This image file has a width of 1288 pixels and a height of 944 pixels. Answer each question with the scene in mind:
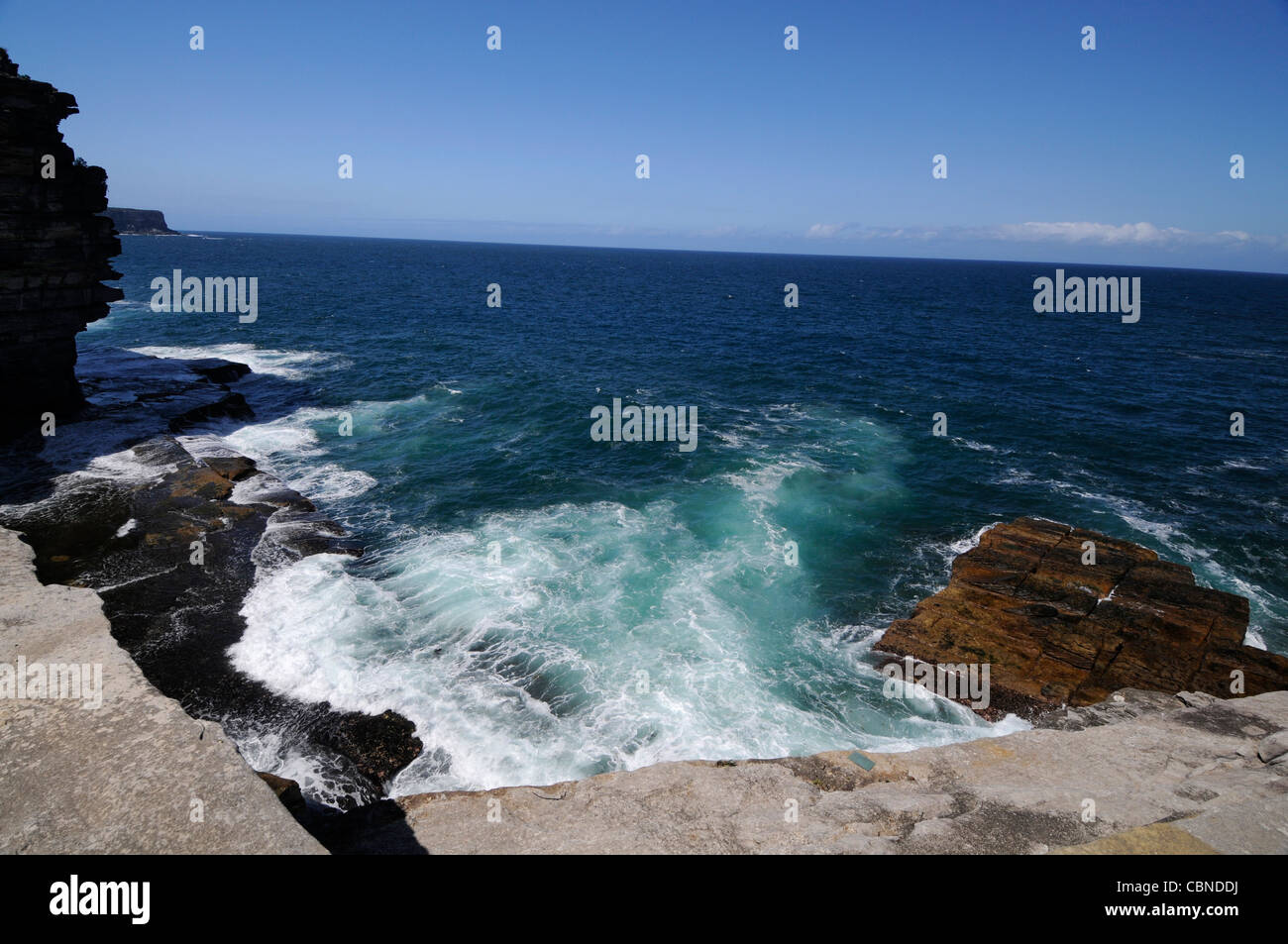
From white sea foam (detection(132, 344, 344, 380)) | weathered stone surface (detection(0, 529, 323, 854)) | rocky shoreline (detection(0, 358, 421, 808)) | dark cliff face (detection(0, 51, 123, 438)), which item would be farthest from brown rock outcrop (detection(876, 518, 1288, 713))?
white sea foam (detection(132, 344, 344, 380))

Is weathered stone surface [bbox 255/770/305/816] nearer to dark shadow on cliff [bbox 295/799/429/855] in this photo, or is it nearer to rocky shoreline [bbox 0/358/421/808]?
dark shadow on cliff [bbox 295/799/429/855]

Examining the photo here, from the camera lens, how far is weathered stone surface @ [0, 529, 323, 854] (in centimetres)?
837

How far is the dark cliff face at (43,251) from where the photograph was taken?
2544cm

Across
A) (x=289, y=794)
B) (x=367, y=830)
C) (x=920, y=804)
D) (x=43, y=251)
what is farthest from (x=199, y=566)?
(x=920, y=804)

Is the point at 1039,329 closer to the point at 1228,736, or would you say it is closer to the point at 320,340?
the point at 1228,736

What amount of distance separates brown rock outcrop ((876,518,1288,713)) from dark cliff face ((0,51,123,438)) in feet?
125

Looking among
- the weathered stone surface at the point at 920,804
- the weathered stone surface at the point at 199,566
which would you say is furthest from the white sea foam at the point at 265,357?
the weathered stone surface at the point at 920,804

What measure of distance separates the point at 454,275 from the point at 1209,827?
143 m

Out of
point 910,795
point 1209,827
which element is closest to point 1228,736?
point 1209,827

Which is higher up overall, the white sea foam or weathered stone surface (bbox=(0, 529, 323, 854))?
the white sea foam

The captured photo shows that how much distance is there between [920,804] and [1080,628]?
11448 millimetres

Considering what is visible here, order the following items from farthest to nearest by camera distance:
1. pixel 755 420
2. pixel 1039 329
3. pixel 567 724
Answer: pixel 1039 329, pixel 755 420, pixel 567 724

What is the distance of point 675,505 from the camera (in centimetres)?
2842

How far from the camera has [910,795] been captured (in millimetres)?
11586
